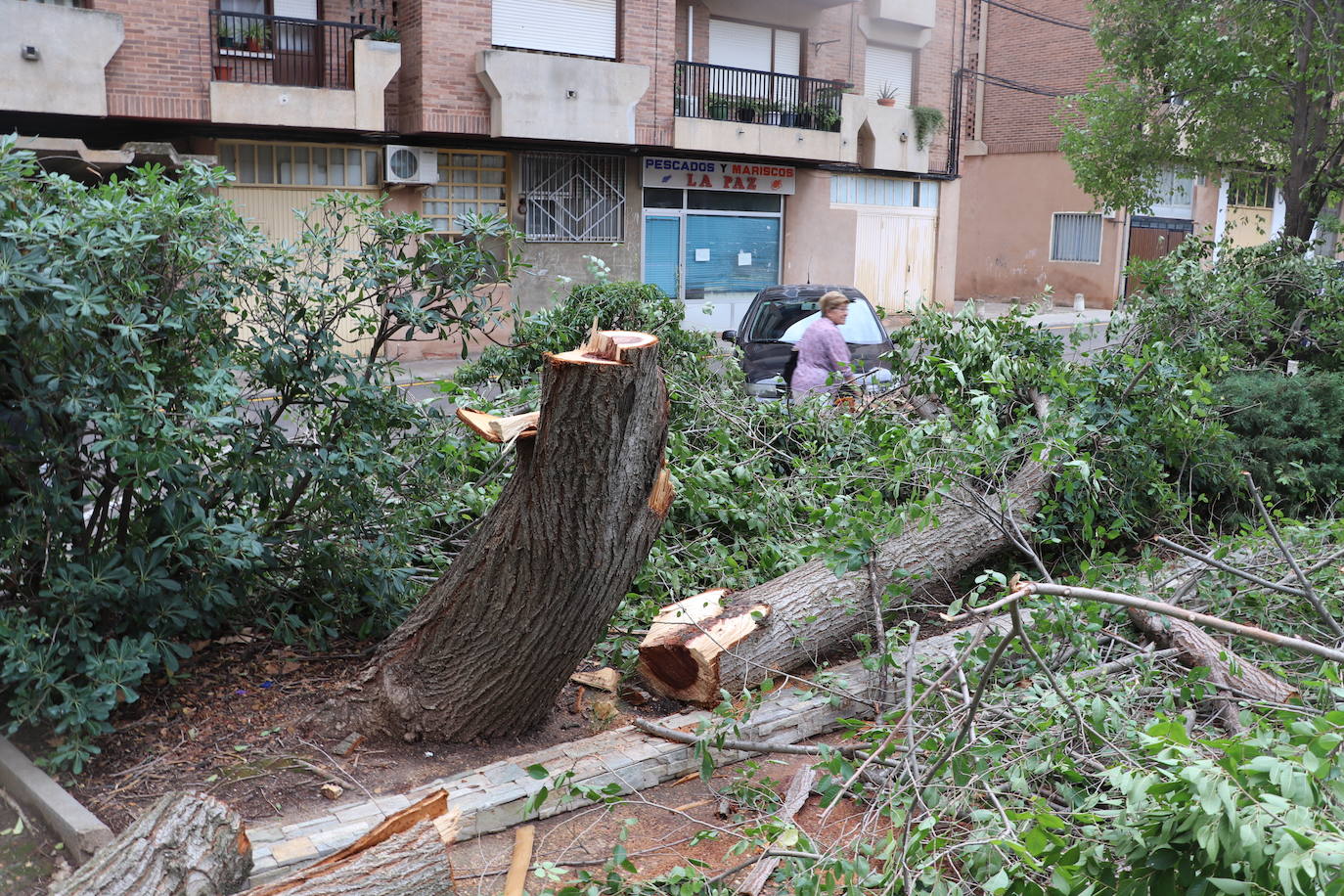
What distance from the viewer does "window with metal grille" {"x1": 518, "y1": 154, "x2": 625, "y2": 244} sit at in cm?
1955

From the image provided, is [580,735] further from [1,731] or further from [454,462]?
[1,731]

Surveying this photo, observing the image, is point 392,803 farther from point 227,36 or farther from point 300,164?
point 300,164

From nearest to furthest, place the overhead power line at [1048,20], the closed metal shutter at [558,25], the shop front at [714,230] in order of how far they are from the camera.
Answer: the closed metal shutter at [558,25] → the shop front at [714,230] → the overhead power line at [1048,20]

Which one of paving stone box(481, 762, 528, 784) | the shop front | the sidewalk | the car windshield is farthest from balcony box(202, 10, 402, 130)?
paving stone box(481, 762, 528, 784)

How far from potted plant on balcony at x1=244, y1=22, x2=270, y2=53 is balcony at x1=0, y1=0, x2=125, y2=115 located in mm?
2025

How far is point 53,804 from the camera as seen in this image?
12.8ft

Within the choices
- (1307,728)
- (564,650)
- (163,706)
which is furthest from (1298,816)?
(163,706)

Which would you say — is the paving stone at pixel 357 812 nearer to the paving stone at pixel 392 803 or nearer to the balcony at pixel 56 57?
the paving stone at pixel 392 803

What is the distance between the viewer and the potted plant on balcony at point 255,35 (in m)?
16.2

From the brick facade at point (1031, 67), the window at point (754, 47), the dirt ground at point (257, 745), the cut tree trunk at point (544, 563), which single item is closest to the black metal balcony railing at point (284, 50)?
the window at point (754, 47)

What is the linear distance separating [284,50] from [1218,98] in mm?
12597

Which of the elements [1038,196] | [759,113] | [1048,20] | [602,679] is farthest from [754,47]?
[602,679]

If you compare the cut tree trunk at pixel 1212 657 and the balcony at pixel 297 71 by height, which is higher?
the balcony at pixel 297 71

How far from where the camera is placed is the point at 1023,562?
287 inches
